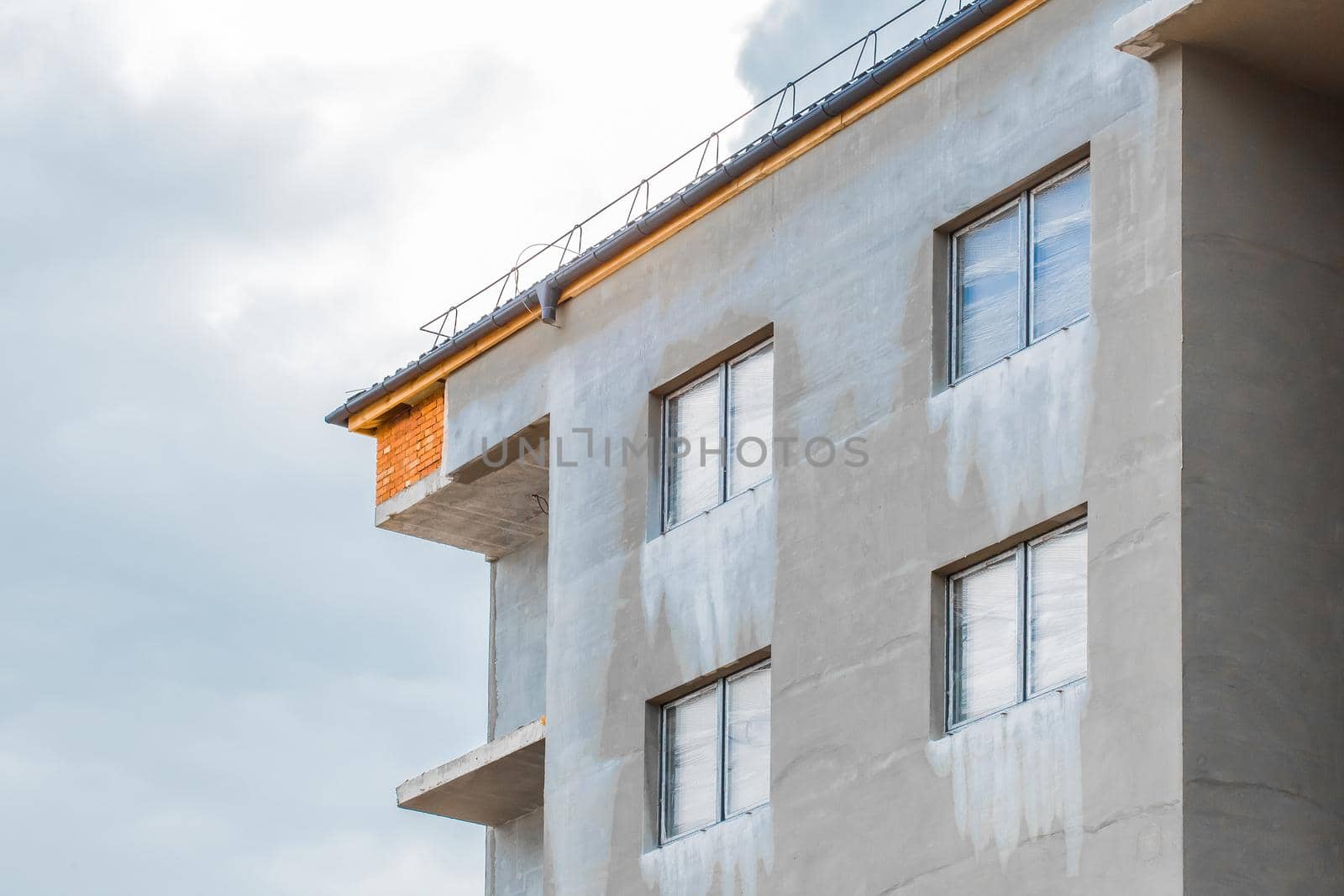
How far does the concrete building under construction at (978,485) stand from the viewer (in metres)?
17.8

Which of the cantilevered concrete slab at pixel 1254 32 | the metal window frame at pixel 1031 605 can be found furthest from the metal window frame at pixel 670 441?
the cantilevered concrete slab at pixel 1254 32

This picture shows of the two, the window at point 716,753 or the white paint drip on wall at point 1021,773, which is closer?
the white paint drip on wall at point 1021,773

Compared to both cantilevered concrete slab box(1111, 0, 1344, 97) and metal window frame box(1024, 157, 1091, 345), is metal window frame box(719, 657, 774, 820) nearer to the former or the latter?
metal window frame box(1024, 157, 1091, 345)

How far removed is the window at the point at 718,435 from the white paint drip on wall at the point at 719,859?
3118 millimetres

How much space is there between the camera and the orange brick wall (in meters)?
28.0

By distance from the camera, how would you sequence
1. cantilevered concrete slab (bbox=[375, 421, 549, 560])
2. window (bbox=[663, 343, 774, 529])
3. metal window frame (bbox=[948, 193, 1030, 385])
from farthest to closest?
1. cantilevered concrete slab (bbox=[375, 421, 549, 560])
2. window (bbox=[663, 343, 774, 529])
3. metal window frame (bbox=[948, 193, 1030, 385])

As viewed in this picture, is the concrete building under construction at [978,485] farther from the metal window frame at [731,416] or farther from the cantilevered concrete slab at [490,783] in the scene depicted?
the cantilevered concrete slab at [490,783]

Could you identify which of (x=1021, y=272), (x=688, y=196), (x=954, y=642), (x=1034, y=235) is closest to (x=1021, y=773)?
(x=954, y=642)

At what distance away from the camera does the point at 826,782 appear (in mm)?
20391

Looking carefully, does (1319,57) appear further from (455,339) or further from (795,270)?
(455,339)

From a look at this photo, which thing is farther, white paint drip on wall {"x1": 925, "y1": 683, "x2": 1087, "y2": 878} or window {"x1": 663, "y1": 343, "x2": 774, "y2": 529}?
window {"x1": 663, "y1": 343, "x2": 774, "y2": 529}

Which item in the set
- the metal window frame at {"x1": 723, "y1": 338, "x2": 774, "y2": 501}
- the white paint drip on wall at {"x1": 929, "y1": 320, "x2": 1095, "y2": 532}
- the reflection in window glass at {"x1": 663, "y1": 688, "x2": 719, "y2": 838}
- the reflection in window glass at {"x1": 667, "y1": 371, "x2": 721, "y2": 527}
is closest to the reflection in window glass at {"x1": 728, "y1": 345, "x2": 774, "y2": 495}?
the metal window frame at {"x1": 723, "y1": 338, "x2": 774, "y2": 501}

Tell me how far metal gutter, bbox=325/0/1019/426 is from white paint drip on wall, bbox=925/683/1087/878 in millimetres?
5910

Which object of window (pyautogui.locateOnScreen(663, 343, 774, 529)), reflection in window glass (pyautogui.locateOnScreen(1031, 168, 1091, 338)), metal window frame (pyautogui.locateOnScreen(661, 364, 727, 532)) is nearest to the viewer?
reflection in window glass (pyautogui.locateOnScreen(1031, 168, 1091, 338))
